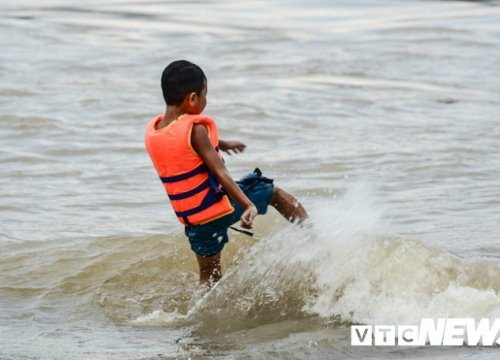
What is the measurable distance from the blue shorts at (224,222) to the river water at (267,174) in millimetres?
285

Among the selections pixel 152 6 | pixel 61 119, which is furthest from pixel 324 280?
pixel 152 6

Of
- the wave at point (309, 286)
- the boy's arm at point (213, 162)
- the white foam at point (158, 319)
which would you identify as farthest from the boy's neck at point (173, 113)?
the white foam at point (158, 319)

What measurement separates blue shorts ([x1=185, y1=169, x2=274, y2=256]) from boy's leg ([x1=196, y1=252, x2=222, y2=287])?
6 cm

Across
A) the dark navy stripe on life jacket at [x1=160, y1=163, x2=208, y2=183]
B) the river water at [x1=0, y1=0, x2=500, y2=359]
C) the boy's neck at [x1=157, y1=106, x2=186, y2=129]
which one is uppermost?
the boy's neck at [x1=157, y1=106, x2=186, y2=129]

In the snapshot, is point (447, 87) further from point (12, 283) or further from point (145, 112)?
point (12, 283)

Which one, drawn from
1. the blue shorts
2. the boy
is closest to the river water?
the blue shorts

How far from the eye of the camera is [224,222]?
669cm

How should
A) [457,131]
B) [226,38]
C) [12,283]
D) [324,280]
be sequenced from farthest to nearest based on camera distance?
[226,38]
[457,131]
[12,283]
[324,280]

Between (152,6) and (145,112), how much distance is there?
9.29m

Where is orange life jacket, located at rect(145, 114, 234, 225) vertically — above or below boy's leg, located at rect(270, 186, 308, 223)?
above

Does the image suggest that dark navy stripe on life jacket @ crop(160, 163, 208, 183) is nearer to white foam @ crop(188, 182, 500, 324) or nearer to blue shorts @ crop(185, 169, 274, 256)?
blue shorts @ crop(185, 169, 274, 256)

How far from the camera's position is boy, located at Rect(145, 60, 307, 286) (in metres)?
6.38

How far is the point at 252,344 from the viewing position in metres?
6.27

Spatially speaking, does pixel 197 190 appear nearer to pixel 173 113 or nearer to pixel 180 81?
pixel 173 113
